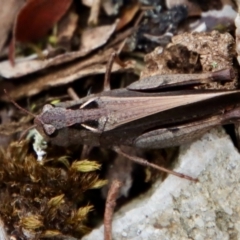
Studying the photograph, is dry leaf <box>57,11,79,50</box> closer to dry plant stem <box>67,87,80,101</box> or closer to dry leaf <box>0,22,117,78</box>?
dry leaf <box>0,22,117,78</box>

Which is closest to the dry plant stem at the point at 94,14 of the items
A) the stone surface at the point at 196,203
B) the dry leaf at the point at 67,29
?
the dry leaf at the point at 67,29

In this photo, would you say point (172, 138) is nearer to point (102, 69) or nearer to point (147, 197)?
point (147, 197)

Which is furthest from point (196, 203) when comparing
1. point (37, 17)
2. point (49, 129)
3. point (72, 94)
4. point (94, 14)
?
point (37, 17)

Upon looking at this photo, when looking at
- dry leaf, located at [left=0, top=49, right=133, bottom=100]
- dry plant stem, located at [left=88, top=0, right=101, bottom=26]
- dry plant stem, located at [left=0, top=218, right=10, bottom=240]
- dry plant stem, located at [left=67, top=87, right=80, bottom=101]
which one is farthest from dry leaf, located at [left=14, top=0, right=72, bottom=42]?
dry plant stem, located at [left=0, top=218, right=10, bottom=240]

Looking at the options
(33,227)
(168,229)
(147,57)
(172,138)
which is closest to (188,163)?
(172,138)

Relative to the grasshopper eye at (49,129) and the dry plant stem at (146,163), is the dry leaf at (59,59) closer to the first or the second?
the grasshopper eye at (49,129)

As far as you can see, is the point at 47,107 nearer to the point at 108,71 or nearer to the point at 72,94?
the point at 72,94

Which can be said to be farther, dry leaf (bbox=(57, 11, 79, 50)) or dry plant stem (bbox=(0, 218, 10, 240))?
dry leaf (bbox=(57, 11, 79, 50))
